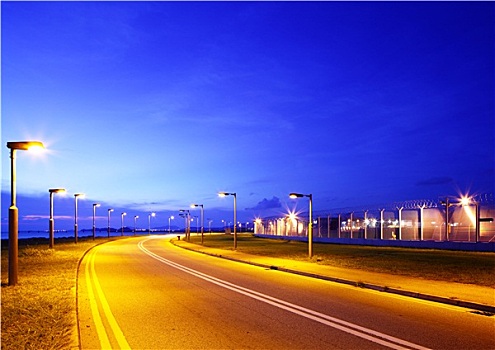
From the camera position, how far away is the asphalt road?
8.46 meters

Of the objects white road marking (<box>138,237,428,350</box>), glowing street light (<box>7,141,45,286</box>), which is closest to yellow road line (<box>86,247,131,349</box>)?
glowing street light (<box>7,141,45,286</box>)

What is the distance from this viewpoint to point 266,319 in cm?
1047

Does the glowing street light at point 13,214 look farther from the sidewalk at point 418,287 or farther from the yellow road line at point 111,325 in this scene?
the sidewalk at point 418,287

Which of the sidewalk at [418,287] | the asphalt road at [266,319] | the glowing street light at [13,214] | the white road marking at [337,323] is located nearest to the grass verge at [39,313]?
the asphalt road at [266,319]

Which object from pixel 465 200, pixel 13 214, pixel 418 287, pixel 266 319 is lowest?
pixel 418 287

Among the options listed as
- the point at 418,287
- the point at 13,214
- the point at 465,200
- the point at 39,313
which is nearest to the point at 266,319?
the point at 39,313

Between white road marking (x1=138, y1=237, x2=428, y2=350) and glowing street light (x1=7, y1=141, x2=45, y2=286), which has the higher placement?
glowing street light (x1=7, y1=141, x2=45, y2=286)

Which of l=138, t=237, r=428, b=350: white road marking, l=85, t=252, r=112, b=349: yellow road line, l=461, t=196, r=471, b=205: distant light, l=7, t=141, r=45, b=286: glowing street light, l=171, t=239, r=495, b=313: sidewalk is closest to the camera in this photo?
l=138, t=237, r=428, b=350: white road marking

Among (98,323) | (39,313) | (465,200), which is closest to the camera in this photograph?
(98,323)

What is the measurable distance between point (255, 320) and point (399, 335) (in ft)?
10.1

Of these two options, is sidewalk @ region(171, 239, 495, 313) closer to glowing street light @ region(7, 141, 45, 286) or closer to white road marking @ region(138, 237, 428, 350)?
white road marking @ region(138, 237, 428, 350)

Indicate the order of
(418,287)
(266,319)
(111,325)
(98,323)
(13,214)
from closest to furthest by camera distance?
(111,325), (98,323), (266,319), (418,287), (13,214)

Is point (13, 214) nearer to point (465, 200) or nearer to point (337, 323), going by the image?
point (337, 323)

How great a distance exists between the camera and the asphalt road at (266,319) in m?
8.46
